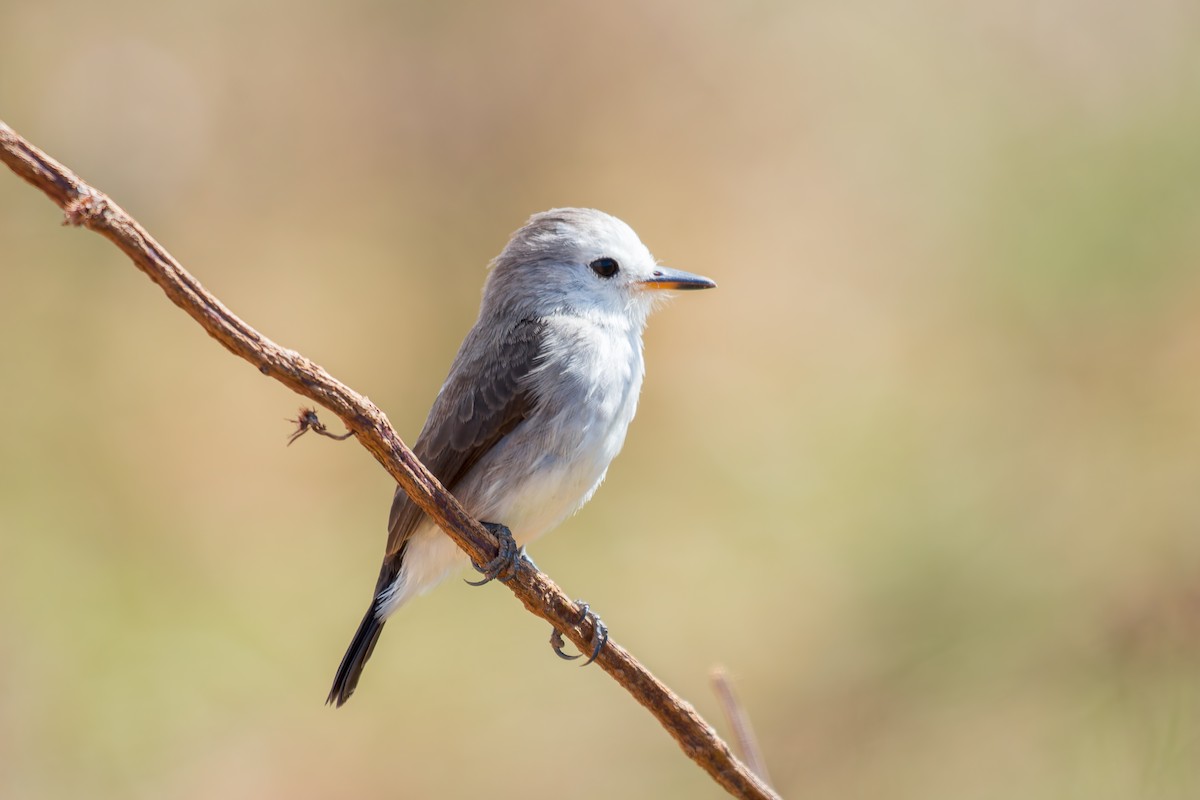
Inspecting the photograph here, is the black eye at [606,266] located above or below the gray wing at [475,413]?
above

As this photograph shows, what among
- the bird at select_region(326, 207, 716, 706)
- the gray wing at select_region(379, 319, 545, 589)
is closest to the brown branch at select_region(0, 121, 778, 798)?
the bird at select_region(326, 207, 716, 706)

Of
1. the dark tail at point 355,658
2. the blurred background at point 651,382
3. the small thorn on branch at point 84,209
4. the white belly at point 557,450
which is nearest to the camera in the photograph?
the small thorn on branch at point 84,209

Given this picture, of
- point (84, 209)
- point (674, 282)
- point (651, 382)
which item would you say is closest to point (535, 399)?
point (674, 282)

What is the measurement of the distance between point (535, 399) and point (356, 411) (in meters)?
1.25

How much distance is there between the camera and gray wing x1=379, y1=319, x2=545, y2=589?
3494mm

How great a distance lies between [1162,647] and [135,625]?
5.02 metres

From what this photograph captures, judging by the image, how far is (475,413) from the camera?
11.6 feet

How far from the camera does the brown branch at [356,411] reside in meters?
1.84

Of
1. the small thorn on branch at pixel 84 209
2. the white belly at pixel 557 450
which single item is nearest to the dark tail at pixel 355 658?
the white belly at pixel 557 450

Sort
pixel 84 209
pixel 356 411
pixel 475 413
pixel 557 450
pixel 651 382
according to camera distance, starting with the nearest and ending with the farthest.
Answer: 1. pixel 84 209
2. pixel 356 411
3. pixel 557 450
4. pixel 475 413
5. pixel 651 382

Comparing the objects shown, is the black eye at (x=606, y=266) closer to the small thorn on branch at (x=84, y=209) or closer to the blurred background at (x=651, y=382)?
the small thorn on branch at (x=84, y=209)

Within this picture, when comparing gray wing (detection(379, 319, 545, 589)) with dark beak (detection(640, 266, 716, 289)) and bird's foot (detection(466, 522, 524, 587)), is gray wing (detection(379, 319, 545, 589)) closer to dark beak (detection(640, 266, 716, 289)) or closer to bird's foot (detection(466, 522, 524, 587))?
dark beak (detection(640, 266, 716, 289))

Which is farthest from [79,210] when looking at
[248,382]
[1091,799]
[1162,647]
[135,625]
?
[248,382]

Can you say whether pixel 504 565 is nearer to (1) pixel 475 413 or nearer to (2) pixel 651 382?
(1) pixel 475 413
